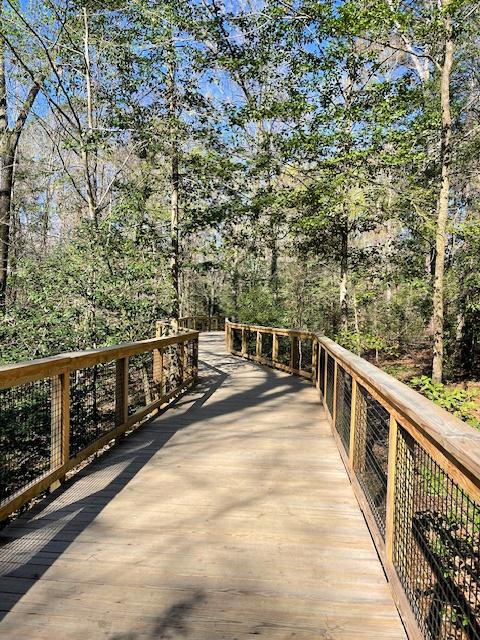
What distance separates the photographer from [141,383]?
6.55m

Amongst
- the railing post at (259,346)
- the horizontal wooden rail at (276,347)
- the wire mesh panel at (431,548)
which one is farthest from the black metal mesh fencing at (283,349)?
the wire mesh panel at (431,548)

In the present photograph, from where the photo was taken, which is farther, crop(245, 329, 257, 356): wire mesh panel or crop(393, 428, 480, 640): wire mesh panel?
crop(245, 329, 257, 356): wire mesh panel

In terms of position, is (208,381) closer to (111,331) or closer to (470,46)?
(111,331)

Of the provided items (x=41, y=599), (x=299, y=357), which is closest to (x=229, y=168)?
(x=299, y=357)

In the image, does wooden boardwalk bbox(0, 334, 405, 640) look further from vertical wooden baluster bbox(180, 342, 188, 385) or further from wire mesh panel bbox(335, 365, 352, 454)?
vertical wooden baluster bbox(180, 342, 188, 385)

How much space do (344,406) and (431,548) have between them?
81.1 inches

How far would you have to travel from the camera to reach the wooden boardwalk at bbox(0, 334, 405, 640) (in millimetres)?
1801

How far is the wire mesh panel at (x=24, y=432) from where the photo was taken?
3549 mm

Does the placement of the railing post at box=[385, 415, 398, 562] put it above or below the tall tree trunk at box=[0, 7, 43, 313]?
below

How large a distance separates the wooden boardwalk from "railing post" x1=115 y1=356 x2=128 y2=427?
33 centimetres

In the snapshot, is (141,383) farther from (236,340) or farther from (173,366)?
(236,340)

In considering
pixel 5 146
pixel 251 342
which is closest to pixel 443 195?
pixel 251 342

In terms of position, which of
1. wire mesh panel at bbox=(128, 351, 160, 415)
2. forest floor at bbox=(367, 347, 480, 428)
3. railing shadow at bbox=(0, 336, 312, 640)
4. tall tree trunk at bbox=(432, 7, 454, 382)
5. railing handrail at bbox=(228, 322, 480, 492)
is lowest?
forest floor at bbox=(367, 347, 480, 428)

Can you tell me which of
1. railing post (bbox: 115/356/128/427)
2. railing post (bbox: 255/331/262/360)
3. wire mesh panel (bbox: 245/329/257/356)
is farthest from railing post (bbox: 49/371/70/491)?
wire mesh panel (bbox: 245/329/257/356)
